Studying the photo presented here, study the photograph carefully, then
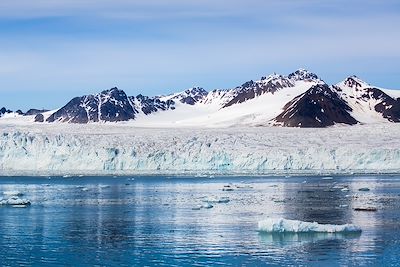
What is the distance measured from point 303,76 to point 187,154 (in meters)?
71.0

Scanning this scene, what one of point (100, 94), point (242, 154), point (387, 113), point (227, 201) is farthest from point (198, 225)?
point (100, 94)

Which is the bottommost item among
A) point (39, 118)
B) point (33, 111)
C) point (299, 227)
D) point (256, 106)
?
point (299, 227)

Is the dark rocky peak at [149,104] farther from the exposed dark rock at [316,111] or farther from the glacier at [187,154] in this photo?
the glacier at [187,154]

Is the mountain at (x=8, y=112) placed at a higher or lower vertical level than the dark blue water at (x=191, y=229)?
higher

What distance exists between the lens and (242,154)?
45312 millimetres

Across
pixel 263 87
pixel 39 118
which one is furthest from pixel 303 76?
pixel 39 118

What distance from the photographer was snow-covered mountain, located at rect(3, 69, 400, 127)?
8475cm

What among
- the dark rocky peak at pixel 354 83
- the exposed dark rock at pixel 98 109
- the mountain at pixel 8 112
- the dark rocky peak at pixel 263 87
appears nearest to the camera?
the dark rocky peak at pixel 354 83

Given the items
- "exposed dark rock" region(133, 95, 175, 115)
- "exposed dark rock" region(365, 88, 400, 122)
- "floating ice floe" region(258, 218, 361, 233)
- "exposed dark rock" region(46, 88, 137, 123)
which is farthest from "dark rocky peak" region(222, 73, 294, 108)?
"floating ice floe" region(258, 218, 361, 233)

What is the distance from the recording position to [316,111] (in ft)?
276

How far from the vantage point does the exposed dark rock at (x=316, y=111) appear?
3214 inches

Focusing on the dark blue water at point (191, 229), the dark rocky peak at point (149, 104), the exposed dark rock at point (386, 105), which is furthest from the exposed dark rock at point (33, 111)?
the dark blue water at point (191, 229)

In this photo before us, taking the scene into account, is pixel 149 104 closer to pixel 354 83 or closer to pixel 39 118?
pixel 39 118

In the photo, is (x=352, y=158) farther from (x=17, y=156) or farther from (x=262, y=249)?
(x=262, y=249)
